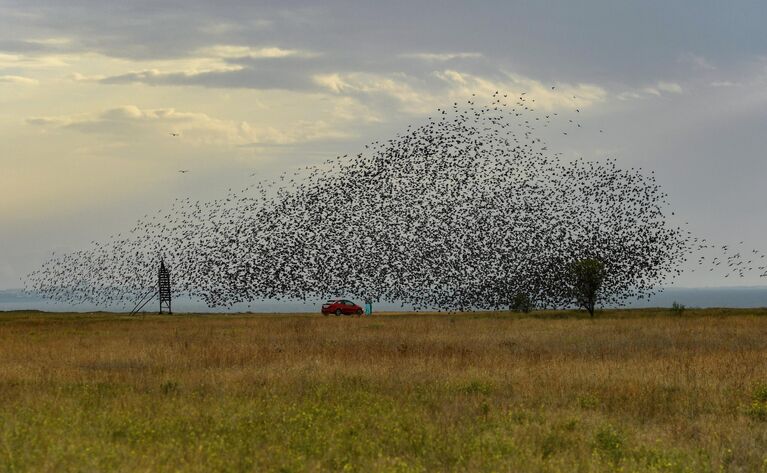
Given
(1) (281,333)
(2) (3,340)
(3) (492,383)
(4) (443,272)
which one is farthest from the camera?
(4) (443,272)

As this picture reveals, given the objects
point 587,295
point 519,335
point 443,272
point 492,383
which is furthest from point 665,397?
point 443,272

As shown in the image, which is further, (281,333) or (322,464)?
(281,333)

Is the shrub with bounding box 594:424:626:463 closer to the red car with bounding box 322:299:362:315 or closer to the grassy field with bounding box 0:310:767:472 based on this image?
the grassy field with bounding box 0:310:767:472

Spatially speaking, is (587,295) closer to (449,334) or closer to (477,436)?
(449,334)

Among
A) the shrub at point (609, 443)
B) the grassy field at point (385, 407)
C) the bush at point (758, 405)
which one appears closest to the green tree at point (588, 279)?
the grassy field at point (385, 407)

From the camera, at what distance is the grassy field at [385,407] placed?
46.0ft

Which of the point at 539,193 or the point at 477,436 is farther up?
the point at 539,193

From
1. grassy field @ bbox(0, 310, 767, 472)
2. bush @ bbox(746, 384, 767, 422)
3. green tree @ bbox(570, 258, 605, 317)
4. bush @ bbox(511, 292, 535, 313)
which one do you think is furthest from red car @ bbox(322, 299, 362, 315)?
Result: bush @ bbox(746, 384, 767, 422)

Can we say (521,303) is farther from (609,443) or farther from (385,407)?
(609,443)

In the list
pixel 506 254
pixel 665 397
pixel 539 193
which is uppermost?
pixel 539 193

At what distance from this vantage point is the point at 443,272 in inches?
3344

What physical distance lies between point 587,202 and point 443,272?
646 inches

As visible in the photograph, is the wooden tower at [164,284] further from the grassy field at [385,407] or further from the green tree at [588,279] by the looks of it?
the grassy field at [385,407]

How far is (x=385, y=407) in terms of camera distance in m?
18.7
